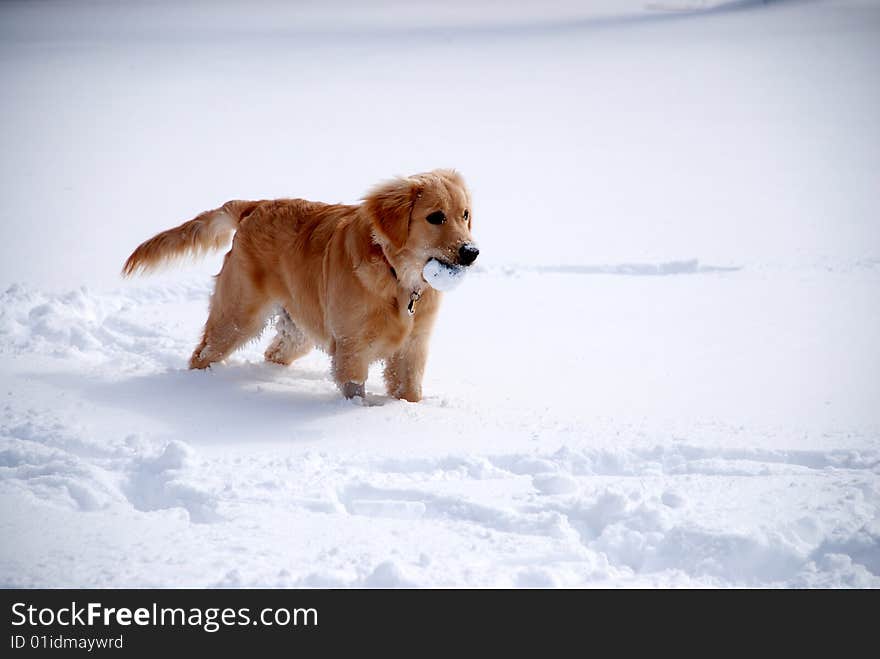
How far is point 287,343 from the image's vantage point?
562 centimetres

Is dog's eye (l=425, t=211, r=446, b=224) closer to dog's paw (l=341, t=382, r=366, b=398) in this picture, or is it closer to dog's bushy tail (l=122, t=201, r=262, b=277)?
dog's paw (l=341, t=382, r=366, b=398)

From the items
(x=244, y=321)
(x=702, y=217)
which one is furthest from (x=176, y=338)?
(x=702, y=217)

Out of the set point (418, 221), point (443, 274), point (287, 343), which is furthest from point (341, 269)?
point (287, 343)

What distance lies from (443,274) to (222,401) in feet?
4.66

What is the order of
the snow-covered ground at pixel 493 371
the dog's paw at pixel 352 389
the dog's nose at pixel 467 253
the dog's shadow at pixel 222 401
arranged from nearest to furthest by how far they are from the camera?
1. the snow-covered ground at pixel 493 371
2. the dog's shadow at pixel 222 401
3. the dog's nose at pixel 467 253
4. the dog's paw at pixel 352 389

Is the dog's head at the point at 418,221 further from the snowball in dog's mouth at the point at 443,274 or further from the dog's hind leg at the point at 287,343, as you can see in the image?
the dog's hind leg at the point at 287,343

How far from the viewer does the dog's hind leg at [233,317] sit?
5246 millimetres

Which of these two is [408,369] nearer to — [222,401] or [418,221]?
[418,221]

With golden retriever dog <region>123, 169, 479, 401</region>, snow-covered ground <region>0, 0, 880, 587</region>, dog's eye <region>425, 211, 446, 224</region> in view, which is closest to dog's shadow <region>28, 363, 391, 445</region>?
snow-covered ground <region>0, 0, 880, 587</region>

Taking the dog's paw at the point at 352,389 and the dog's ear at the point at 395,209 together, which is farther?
the dog's paw at the point at 352,389

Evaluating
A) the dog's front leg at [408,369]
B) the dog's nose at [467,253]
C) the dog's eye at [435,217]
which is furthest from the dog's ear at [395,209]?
the dog's front leg at [408,369]

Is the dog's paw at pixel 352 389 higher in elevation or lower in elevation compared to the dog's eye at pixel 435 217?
lower

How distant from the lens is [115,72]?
2202 cm

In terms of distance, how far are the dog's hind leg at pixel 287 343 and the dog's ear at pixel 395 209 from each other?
1156 millimetres
